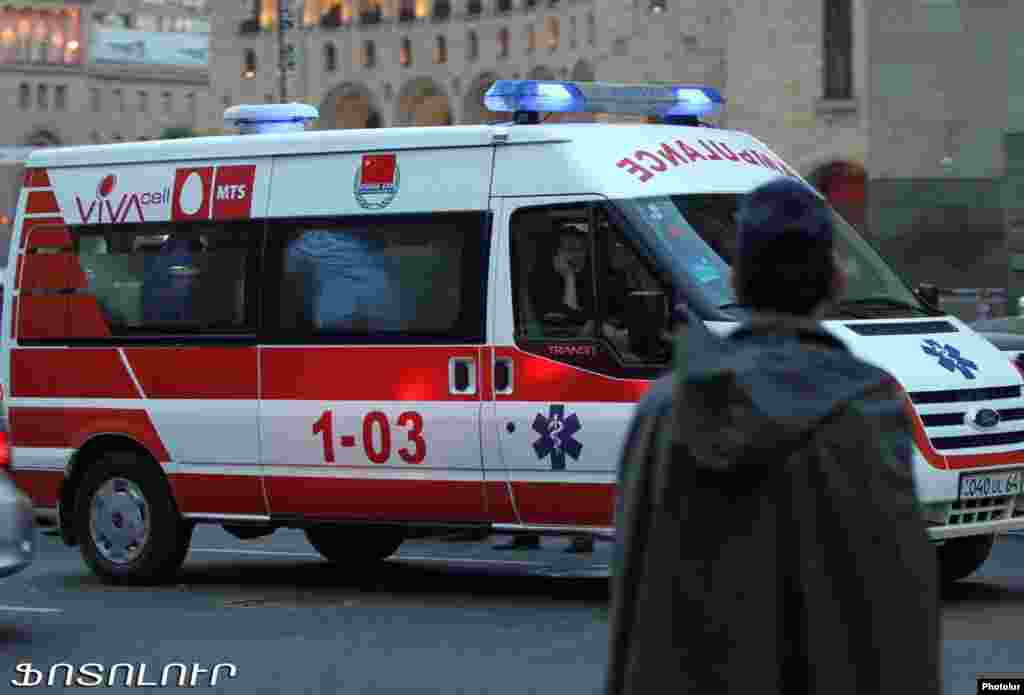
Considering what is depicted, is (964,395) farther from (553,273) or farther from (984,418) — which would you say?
(553,273)

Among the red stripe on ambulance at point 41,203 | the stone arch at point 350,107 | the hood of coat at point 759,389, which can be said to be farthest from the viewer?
the stone arch at point 350,107

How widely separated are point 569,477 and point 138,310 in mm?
3138

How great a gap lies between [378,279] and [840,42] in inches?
2073

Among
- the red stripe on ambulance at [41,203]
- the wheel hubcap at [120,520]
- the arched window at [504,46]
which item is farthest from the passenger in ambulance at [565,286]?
the arched window at [504,46]

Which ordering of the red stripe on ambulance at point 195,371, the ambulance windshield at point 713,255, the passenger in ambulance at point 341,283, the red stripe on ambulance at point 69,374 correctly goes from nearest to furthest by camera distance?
the ambulance windshield at point 713,255 < the passenger in ambulance at point 341,283 < the red stripe on ambulance at point 195,371 < the red stripe on ambulance at point 69,374

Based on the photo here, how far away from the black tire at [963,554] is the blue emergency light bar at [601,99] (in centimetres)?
273

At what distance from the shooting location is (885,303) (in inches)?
464

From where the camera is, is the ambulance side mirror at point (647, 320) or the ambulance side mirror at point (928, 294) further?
the ambulance side mirror at point (928, 294)

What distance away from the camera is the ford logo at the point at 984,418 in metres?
11.2

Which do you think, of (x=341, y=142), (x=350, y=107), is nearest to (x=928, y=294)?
(x=341, y=142)

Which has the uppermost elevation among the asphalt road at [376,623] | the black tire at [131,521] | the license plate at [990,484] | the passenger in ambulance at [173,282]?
the passenger in ambulance at [173,282]

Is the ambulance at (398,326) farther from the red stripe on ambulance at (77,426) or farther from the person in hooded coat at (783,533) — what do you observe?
the person in hooded coat at (783,533)

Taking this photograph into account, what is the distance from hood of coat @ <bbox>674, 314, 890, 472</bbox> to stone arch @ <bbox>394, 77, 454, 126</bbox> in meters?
136

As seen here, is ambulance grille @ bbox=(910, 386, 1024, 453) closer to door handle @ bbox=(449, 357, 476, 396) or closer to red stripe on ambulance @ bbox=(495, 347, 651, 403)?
red stripe on ambulance @ bbox=(495, 347, 651, 403)
